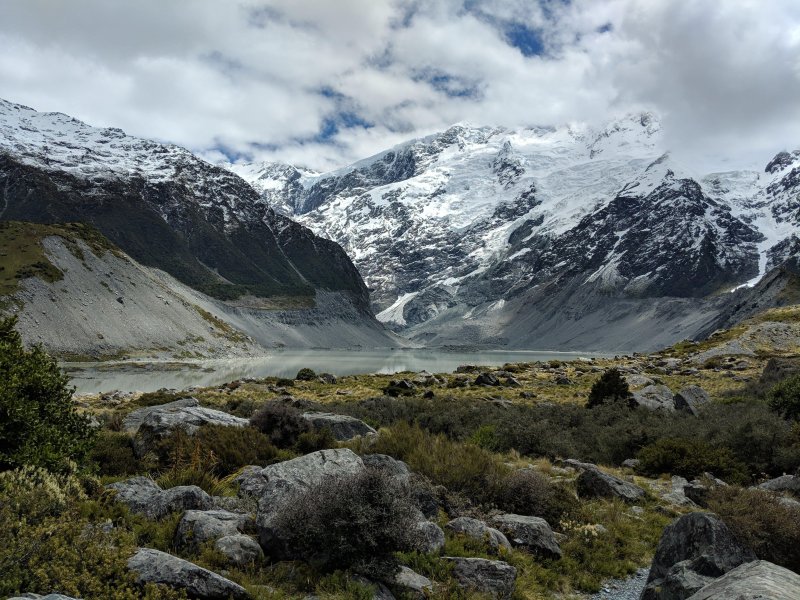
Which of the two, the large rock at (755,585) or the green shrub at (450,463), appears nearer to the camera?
the large rock at (755,585)

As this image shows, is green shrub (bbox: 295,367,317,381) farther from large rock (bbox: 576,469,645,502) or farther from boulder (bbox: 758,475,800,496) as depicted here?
boulder (bbox: 758,475,800,496)

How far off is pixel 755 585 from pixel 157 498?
8.77 metres

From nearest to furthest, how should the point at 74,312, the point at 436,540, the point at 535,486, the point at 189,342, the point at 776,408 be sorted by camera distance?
the point at 436,540 < the point at 535,486 < the point at 776,408 < the point at 74,312 < the point at 189,342

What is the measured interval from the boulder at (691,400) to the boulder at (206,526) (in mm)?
19546

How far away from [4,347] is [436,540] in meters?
8.73

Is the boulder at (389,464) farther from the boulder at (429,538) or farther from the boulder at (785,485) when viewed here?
the boulder at (785,485)

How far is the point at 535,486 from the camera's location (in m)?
11.3

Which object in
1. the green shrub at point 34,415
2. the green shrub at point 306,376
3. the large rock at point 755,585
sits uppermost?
the green shrub at point 34,415

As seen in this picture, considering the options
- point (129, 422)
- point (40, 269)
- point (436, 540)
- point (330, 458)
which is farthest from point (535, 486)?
point (40, 269)

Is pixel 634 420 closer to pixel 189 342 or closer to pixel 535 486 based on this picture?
pixel 535 486

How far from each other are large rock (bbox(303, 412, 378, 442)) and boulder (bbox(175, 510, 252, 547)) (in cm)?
692

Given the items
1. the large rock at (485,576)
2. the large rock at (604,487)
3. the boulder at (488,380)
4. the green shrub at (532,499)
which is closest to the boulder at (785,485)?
the large rock at (604,487)

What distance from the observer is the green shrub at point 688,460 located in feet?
48.7

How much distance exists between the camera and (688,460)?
1535 cm
